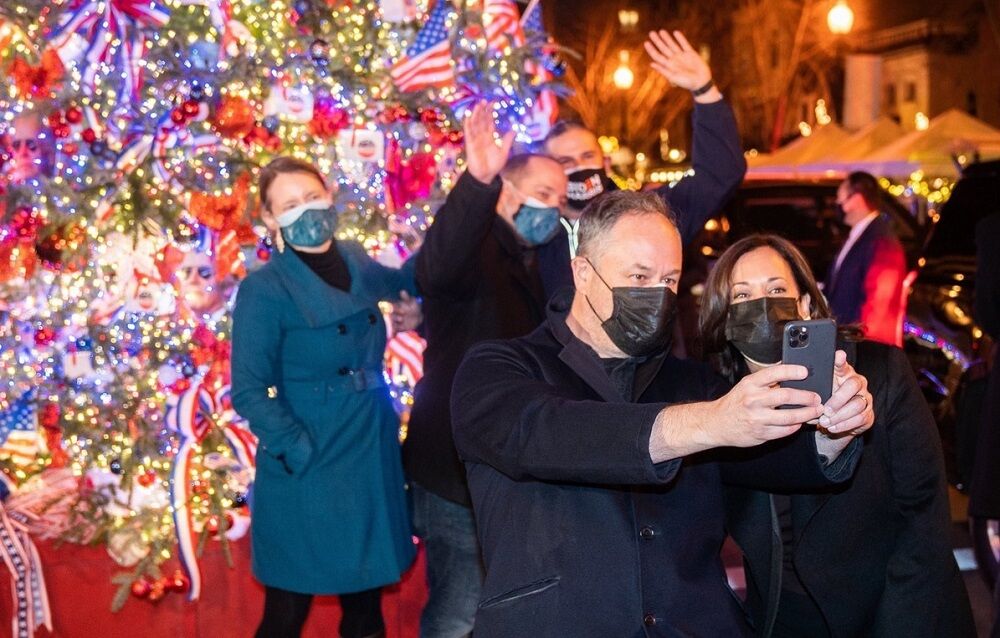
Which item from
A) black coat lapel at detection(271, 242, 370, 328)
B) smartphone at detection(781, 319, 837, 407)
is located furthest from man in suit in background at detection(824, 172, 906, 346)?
smartphone at detection(781, 319, 837, 407)

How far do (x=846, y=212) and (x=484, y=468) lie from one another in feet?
21.5

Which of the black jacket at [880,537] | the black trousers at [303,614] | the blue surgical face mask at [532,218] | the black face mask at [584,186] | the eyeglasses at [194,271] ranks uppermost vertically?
the black face mask at [584,186]

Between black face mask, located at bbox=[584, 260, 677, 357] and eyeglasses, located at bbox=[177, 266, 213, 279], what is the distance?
12.0 feet

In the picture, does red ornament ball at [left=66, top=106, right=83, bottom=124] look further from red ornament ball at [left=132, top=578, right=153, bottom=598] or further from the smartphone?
the smartphone

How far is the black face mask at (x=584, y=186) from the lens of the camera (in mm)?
5152

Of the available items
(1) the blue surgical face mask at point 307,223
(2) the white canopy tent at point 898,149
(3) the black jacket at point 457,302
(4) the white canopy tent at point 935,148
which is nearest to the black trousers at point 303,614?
(3) the black jacket at point 457,302

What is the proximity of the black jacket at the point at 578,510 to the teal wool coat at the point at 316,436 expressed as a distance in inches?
68.0

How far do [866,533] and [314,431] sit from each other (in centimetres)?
210

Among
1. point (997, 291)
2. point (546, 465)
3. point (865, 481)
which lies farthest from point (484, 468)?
point (997, 291)

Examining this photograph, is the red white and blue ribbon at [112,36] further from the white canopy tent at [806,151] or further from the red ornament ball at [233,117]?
the white canopy tent at [806,151]

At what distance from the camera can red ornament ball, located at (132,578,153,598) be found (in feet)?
18.7

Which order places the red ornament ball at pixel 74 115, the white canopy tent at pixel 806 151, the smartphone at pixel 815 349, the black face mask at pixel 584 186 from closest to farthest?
the smartphone at pixel 815 349
the black face mask at pixel 584 186
the red ornament ball at pixel 74 115
the white canopy tent at pixel 806 151

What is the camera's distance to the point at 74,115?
19.8ft

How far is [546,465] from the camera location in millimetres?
2490
